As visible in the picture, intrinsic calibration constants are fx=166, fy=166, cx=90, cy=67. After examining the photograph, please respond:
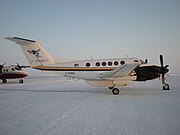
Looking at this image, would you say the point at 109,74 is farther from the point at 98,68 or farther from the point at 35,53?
the point at 35,53

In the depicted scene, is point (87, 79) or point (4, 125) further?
point (87, 79)

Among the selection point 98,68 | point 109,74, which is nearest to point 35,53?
point 98,68

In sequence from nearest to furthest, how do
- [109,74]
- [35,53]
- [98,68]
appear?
[109,74] < [98,68] < [35,53]

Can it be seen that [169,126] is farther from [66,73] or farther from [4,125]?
[66,73]

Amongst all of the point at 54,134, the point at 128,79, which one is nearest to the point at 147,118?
the point at 54,134

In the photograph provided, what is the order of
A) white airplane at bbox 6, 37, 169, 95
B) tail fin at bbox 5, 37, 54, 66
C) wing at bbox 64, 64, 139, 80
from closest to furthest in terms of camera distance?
wing at bbox 64, 64, 139, 80, white airplane at bbox 6, 37, 169, 95, tail fin at bbox 5, 37, 54, 66

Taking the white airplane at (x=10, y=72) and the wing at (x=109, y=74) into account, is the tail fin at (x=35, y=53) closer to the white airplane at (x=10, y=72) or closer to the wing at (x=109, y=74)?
the wing at (x=109, y=74)

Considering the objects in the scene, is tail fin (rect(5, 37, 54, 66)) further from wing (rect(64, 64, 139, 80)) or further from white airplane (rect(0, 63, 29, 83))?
white airplane (rect(0, 63, 29, 83))

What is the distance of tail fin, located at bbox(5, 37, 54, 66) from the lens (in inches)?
474

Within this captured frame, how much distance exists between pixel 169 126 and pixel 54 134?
8.61 ft

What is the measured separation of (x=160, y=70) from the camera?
A: 1080cm

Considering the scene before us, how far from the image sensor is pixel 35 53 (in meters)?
12.1

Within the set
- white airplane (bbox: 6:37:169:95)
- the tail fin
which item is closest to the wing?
white airplane (bbox: 6:37:169:95)

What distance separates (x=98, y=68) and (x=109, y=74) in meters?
1.45
